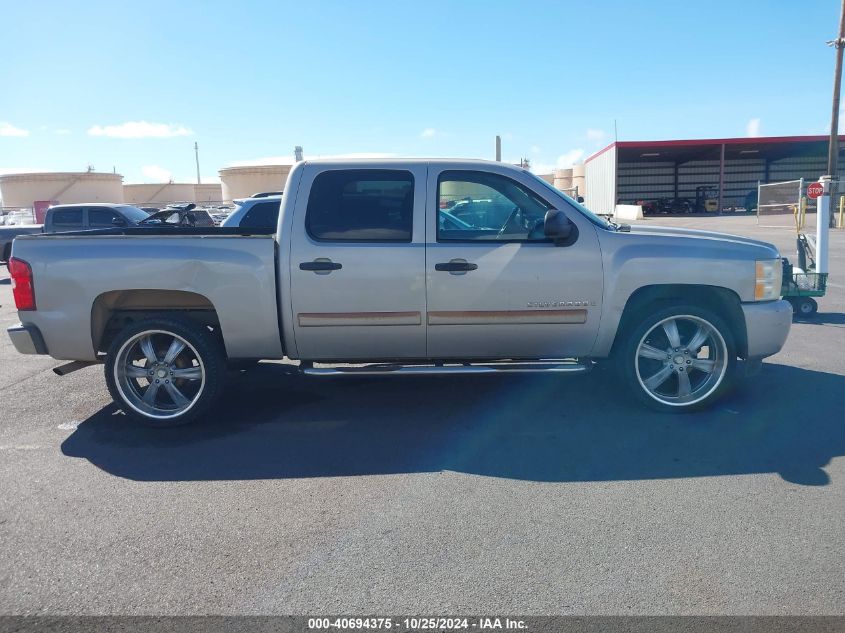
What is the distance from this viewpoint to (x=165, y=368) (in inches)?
219

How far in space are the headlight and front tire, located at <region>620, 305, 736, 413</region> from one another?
1.17 feet

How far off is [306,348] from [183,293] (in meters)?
1.03

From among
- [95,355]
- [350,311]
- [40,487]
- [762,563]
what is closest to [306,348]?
[350,311]

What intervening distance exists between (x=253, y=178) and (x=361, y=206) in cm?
5274

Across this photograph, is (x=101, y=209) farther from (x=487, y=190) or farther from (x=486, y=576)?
(x=486, y=576)

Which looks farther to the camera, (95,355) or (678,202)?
(678,202)

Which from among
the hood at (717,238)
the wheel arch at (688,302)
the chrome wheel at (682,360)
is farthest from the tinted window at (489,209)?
the chrome wheel at (682,360)

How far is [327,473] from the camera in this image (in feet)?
15.2

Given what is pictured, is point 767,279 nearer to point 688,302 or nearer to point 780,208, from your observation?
point 688,302

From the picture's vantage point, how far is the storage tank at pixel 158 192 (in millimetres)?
65000

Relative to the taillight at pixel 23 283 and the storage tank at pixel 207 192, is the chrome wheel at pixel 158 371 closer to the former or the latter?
the taillight at pixel 23 283

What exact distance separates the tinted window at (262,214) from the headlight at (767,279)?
21.3ft

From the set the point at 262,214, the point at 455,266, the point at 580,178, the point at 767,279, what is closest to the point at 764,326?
the point at 767,279

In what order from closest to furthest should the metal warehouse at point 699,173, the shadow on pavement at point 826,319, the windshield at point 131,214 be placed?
the shadow on pavement at point 826,319 < the windshield at point 131,214 < the metal warehouse at point 699,173
